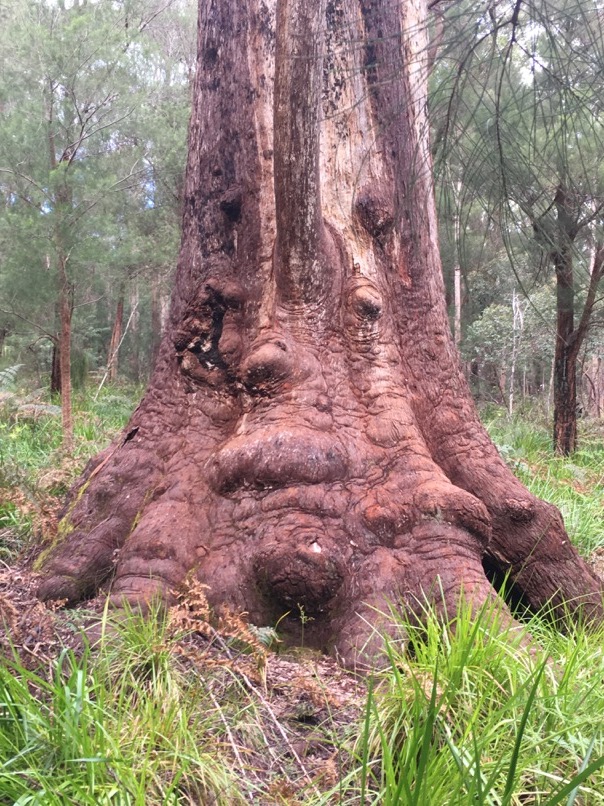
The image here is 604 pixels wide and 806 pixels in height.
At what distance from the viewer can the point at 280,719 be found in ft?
6.64

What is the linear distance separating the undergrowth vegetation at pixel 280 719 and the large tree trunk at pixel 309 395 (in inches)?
12.2

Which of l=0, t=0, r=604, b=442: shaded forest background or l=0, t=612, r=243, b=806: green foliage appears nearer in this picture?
l=0, t=612, r=243, b=806: green foliage

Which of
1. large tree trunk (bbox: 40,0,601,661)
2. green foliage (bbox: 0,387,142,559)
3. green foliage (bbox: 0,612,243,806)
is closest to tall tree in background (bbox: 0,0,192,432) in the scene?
green foliage (bbox: 0,387,142,559)

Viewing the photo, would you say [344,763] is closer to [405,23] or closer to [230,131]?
[230,131]

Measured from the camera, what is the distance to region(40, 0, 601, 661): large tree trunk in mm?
2615

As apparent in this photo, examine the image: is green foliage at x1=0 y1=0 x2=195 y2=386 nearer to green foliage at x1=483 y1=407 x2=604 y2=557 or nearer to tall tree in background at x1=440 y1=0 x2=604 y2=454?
tall tree in background at x1=440 y1=0 x2=604 y2=454

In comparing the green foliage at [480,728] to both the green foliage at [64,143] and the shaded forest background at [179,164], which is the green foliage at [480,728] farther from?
the green foliage at [64,143]

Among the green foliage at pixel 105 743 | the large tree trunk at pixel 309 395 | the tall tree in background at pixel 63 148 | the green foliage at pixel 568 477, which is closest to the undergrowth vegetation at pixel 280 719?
the green foliage at pixel 105 743

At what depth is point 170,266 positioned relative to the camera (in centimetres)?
1316

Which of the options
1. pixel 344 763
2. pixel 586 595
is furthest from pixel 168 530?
pixel 586 595

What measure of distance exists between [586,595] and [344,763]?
174 cm

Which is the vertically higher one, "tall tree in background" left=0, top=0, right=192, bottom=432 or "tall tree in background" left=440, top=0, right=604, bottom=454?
"tall tree in background" left=0, top=0, right=192, bottom=432

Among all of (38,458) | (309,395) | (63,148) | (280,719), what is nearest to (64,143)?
(63,148)

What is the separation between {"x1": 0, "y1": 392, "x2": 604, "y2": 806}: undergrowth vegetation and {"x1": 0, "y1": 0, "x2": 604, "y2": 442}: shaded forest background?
146cm
